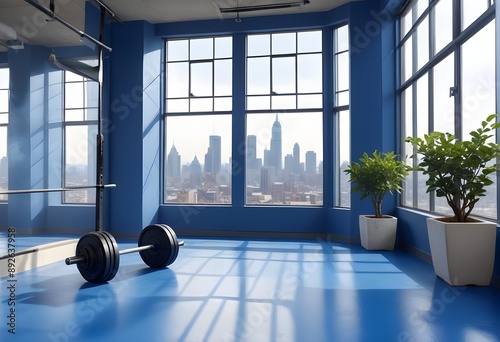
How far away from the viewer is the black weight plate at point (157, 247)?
4418mm

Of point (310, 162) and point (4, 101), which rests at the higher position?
point (4, 101)

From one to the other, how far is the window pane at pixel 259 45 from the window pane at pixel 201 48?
749 millimetres

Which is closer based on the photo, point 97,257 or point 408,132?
point 97,257

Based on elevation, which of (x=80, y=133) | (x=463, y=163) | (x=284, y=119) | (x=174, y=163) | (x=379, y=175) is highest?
(x=284, y=119)

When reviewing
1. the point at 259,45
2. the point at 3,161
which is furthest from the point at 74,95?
the point at 259,45

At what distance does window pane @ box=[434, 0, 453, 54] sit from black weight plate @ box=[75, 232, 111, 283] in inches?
176

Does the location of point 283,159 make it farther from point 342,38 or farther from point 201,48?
point 201,48

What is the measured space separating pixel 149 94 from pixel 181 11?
1.59 meters

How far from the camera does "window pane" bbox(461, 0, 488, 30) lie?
3.79m

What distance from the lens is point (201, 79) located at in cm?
735

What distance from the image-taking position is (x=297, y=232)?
6879 millimetres

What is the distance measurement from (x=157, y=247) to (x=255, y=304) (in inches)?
71.0

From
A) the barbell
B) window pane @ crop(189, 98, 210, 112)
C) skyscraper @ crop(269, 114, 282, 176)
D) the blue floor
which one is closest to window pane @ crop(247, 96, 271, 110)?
skyscraper @ crop(269, 114, 282, 176)

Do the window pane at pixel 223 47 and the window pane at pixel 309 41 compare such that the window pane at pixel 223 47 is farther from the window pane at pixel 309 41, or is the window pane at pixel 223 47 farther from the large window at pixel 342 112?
the large window at pixel 342 112
